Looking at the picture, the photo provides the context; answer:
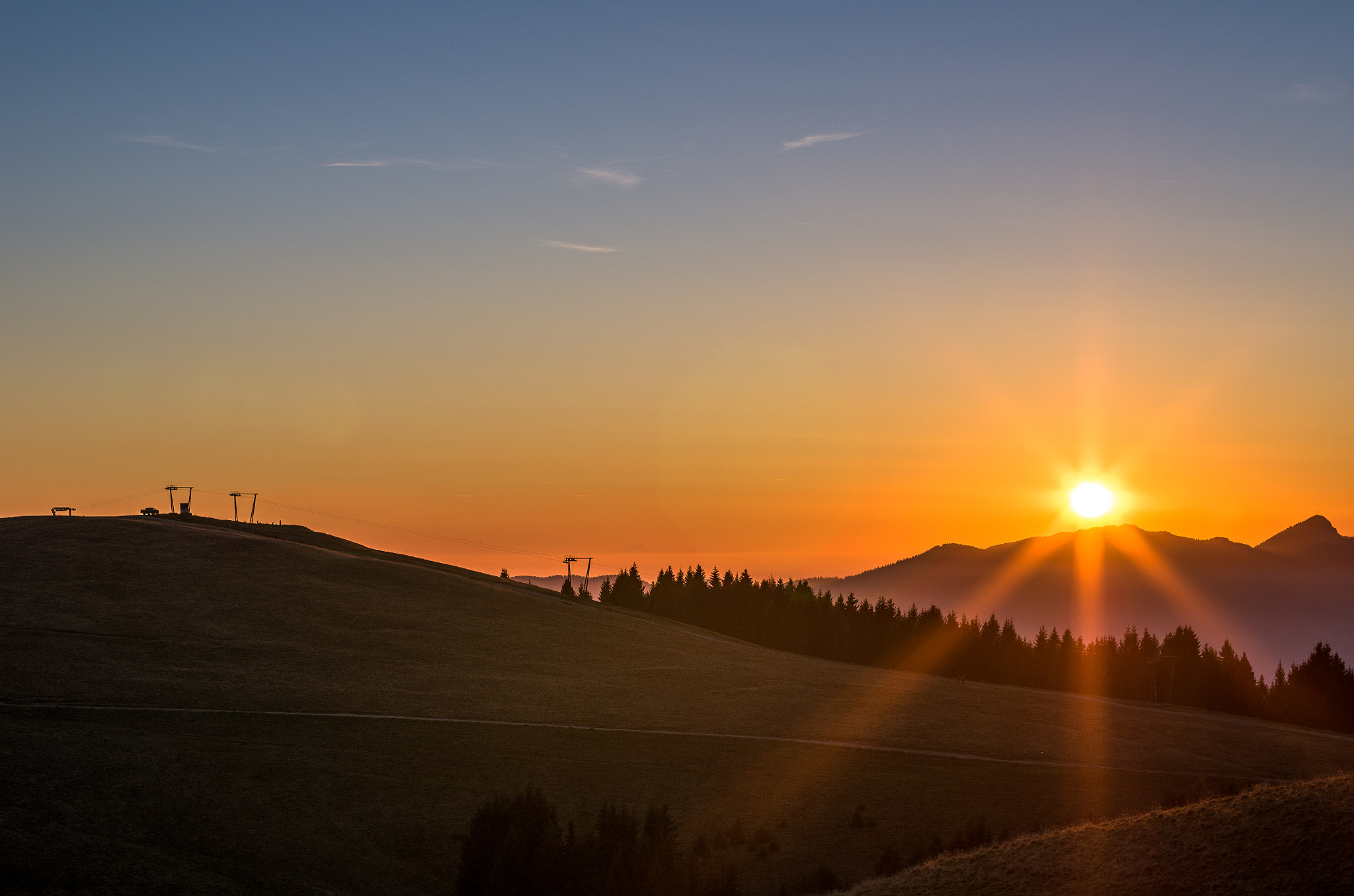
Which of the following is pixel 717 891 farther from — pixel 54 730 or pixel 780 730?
pixel 54 730

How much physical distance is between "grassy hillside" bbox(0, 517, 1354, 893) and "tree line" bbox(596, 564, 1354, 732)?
3922cm

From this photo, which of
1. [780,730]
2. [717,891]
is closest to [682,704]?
[780,730]

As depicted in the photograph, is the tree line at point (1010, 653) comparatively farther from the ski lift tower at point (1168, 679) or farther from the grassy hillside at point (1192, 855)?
the grassy hillside at point (1192, 855)

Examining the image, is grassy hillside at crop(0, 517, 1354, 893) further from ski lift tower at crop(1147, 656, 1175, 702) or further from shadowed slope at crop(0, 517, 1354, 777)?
ski lift tower at crop(1147, 656, 1175, 702)

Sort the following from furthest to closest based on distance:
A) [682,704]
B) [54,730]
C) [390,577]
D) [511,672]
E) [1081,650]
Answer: [1081,650] → [390,577] → [511,672] → [682,704] → [54,730]

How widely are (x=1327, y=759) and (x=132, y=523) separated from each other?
112 metres

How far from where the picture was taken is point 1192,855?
2980 cm

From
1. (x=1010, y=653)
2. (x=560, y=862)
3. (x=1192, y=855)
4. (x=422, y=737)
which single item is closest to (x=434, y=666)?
(x=422, y=737)

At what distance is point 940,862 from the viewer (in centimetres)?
3544

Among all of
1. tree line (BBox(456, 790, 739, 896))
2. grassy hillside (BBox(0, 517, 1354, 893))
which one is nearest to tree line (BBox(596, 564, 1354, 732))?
grassy hillside (BBox(0, 517, 1354, 893))

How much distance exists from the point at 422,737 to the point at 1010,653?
116 meters

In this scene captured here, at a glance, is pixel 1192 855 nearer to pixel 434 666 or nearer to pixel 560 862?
pixel 560 862

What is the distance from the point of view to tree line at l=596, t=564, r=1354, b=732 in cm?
13338

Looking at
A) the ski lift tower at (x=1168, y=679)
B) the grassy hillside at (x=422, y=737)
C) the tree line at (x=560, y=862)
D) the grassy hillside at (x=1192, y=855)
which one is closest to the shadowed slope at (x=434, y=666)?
the grassy hillside at (x=422, y=737)
